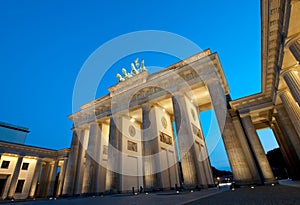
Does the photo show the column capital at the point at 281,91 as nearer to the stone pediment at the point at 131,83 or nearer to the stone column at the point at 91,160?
the stone pediment at the point at 131,83

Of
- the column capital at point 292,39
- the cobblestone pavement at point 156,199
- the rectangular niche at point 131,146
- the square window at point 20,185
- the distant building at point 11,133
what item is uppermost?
the distant building at point 11,133

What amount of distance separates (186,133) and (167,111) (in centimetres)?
789

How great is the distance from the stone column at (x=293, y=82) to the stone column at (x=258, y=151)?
5873 mm

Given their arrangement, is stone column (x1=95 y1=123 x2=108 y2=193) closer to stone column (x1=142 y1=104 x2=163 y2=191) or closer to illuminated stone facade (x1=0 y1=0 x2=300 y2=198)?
illuminated stone facade (x1=0 y1=0 x2=300 y2=198)

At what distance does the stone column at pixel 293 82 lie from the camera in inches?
→ 380

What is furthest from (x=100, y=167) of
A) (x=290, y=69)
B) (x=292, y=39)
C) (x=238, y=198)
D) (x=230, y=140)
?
(x=292, y=39)

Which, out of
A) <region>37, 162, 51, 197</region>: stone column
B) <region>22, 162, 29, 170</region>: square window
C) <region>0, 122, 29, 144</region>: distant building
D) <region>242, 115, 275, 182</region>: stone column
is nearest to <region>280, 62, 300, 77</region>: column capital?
<region>242, 115, 275, 182</region>: stone column

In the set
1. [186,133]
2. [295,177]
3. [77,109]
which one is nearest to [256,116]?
[295,177]

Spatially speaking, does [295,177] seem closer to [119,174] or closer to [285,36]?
[285,36]

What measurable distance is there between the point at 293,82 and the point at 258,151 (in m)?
6.72

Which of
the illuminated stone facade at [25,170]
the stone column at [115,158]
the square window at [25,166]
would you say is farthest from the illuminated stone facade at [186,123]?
the square window at [25,166]

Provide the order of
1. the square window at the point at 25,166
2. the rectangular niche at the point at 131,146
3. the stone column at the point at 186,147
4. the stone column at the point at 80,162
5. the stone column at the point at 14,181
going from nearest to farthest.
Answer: the stone column at the point at 186,147
the rectangular niche at the point at 131,146
the stone column at the point at 80,162
the stone column at the point at 14,181
the square window at the point at 25,166

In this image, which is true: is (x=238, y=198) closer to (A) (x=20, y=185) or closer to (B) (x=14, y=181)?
(B) (x=14, y=181)

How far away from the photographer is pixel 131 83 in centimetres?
2314
